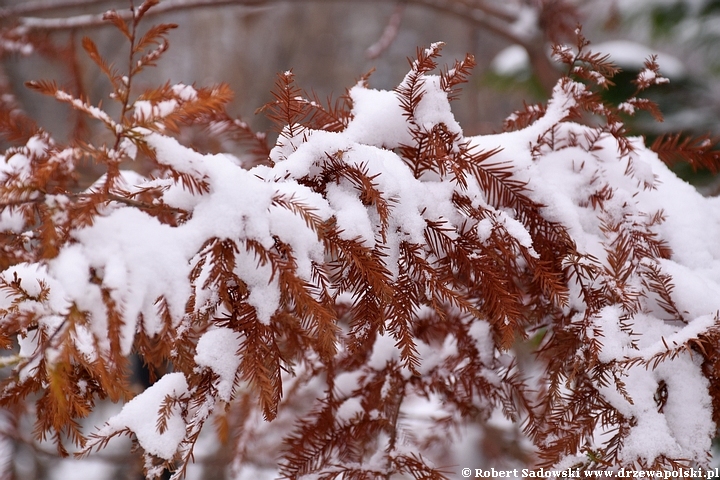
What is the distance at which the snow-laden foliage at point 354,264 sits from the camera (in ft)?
2.09

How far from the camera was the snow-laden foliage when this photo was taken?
0.64 meters

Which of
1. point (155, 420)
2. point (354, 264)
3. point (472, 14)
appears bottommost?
point (155, 420)

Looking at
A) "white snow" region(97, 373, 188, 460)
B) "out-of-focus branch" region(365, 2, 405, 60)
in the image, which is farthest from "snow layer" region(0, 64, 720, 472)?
"out-of-focus branch" region(365, 2, 405, 60)

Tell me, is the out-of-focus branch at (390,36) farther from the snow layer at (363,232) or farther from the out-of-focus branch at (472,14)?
the snow layer at (363,232)

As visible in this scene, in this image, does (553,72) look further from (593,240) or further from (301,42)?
(301,42)

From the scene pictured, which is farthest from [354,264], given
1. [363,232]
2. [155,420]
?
[155,420]

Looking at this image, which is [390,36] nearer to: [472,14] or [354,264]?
[472,14]

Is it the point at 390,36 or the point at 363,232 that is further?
→ the point at 390,36

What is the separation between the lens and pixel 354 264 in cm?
75

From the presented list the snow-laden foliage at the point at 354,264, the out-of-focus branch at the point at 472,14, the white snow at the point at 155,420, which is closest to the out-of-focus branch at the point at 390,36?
the out-of-focus branch at the point at 472,14

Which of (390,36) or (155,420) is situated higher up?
(390,36)

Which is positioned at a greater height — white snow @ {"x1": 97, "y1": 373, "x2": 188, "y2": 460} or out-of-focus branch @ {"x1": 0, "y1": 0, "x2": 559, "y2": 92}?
out-of-focus branch @ {"x1": 0, "y1": 0, "x2": 559, "y2": 92}

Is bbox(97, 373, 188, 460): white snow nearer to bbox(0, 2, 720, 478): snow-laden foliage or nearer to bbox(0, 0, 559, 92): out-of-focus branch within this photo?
bbox(0, 2, 720, 478): snow-laden foliage

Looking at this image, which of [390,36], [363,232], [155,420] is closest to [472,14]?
[390,36]
